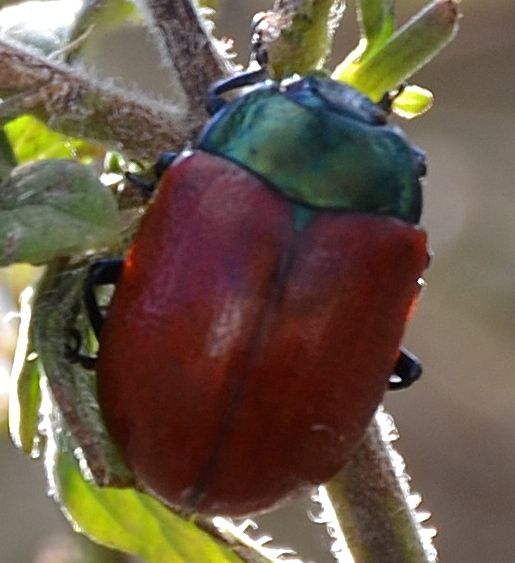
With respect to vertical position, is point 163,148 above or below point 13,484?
above

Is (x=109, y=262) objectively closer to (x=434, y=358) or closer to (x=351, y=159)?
(x=351, y=159)

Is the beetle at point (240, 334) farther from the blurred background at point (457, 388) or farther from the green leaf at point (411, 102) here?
the blurred background at point (457, 388)

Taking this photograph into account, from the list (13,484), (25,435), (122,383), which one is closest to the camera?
(122,383)

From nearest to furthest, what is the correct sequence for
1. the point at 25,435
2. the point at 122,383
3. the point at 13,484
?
the point at 122,383 → the point at 25,435 → the point at 13,484

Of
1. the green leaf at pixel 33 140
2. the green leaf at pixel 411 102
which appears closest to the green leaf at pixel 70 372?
the green leaf at pixel 33 140

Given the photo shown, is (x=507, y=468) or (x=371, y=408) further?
(x=507, y=468)

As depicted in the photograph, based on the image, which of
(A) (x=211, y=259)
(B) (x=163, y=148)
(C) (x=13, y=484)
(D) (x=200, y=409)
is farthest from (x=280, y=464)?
(C) (x=13, y=484)
